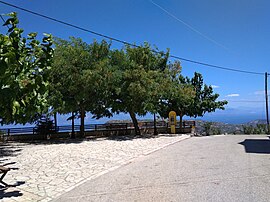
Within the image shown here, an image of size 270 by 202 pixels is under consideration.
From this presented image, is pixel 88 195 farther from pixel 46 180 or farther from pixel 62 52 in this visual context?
pixel 62 52

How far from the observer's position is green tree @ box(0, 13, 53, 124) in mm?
4203

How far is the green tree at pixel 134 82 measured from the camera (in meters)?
17.1

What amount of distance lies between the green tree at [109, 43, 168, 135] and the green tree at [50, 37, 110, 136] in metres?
1.21

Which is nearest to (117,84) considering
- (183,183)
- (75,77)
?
(75,77)

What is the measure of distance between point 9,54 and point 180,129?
2010 centimetres

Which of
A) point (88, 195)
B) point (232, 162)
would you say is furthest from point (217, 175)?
point (88, 195)

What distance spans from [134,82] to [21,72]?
500 inches

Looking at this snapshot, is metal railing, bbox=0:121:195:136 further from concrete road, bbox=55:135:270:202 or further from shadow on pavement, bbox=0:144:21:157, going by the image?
concrete road, bbox=55:135:270:202

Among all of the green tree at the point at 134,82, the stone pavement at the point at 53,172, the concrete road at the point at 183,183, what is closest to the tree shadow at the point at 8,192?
the stone pavement at the point at 53,172

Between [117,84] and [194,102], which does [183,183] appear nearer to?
[117,84]

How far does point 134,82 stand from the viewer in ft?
56.2

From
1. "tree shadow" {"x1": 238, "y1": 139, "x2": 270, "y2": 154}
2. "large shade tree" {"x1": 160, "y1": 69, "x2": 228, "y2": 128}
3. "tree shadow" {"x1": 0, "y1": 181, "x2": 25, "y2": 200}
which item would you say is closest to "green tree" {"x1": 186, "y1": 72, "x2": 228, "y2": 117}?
"large shade tree" {"x1": 160, "y1": 69, "x2": 228, "y2": 128}

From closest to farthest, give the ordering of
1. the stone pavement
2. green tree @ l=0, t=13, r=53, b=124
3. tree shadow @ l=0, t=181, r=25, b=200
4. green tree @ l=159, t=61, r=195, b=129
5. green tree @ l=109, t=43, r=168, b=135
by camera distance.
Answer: green tree @ l=0, t=13, r=53, b=124
tree shadow @ l=0, t=181, r=25, b=200
the stone pavement
green tree @ l=109, t=43, r=168, b=135
green tree @ l=159, t=61, r=195, b=129

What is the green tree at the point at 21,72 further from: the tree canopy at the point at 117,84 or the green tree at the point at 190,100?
the green tree at the point at 190,100
